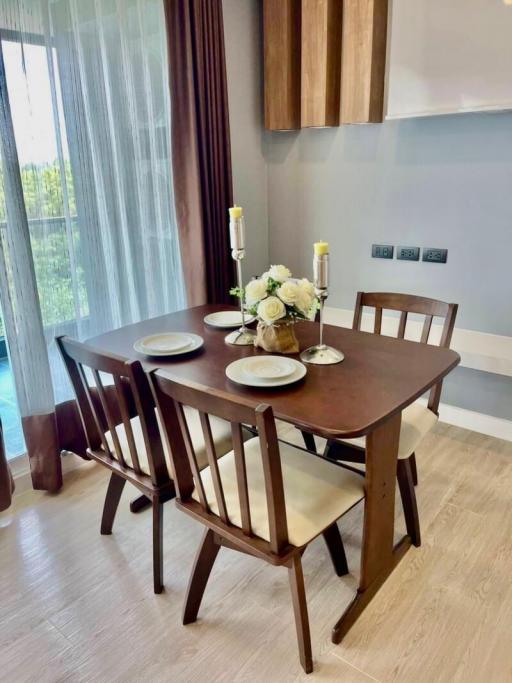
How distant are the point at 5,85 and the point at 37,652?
2093 mm

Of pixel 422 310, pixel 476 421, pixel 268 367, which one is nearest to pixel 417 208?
pixel 422 310

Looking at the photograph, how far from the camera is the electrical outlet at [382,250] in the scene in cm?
299

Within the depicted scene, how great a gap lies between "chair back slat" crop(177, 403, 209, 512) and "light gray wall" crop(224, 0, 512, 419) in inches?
75.2

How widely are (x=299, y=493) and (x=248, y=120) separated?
249 centimetres

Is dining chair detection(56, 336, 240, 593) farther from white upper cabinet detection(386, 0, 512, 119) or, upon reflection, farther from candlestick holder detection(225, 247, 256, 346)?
white upper cabinet detection(386, 0, 512, 119)

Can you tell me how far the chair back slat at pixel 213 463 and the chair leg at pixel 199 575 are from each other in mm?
252

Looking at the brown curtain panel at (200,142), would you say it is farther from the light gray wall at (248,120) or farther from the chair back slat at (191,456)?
Answer: the chair back slat at (191,456)

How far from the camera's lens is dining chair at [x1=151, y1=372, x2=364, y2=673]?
51.0 inches

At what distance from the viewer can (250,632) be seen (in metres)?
1.69

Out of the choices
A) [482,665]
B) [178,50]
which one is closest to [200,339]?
[482,665]

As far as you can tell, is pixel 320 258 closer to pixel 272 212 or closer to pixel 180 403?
pixel 180 403

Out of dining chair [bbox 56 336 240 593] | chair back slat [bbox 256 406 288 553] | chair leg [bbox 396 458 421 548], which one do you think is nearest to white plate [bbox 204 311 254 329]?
dining chair [bbox 56 336 240 593]

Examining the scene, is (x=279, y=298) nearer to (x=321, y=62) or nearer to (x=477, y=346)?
(x=477, y=346)

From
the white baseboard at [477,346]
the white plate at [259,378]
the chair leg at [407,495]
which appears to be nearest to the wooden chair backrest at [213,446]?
the white plate at [259,378]
